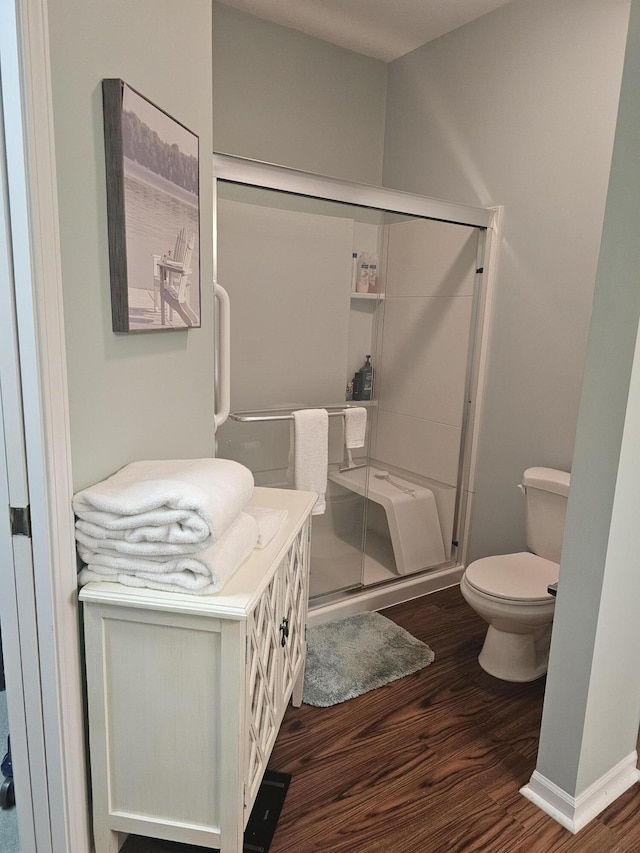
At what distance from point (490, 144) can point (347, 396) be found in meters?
1.39

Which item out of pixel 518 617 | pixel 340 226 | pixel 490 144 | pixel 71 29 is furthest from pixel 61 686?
pixel 490 144

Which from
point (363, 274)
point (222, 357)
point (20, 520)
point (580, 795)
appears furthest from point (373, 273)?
point (580, 795)

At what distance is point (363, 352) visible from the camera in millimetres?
2734

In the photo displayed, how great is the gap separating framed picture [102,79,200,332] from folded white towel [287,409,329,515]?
0.81 m

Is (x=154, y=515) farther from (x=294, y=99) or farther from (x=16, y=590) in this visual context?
(x=294, y=99)

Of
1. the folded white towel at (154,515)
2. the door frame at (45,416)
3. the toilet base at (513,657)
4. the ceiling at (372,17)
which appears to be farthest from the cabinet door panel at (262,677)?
the ceiling at (372,17)

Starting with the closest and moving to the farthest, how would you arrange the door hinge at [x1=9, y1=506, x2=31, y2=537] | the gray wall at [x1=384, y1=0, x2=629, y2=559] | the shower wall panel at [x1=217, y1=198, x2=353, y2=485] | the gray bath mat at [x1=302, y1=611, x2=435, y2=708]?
1. the door hinge at [x1=9, y1=506, x2=31, y2=537]
2. the gray bath mat at [x1=302, y1=611, x2=435, y2=708]
3. the shower wall panel at [x1=217, y1=198, x2=353, y2=485]
4. the gray wall at [x1=384, y1=0, x2=629, y2=559]

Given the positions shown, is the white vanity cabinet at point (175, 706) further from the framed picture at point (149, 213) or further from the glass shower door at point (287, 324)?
the glass shower door at point (287, 324)

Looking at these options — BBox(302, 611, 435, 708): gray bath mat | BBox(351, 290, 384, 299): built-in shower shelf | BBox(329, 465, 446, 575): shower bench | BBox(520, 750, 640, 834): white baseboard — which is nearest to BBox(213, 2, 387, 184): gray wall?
BBox(351, 290, 384, 299): built-in shower shelf

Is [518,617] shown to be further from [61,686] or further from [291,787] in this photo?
[61,686]

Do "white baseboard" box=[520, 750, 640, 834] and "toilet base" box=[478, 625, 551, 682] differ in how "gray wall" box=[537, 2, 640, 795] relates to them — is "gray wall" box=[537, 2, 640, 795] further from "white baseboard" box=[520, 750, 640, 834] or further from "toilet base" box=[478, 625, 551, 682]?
"toilet base" box=[478, 625, 551, 682]

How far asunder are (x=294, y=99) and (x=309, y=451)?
6.08 feet

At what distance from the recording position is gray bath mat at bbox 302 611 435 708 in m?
2.24

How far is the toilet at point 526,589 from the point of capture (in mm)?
2246
